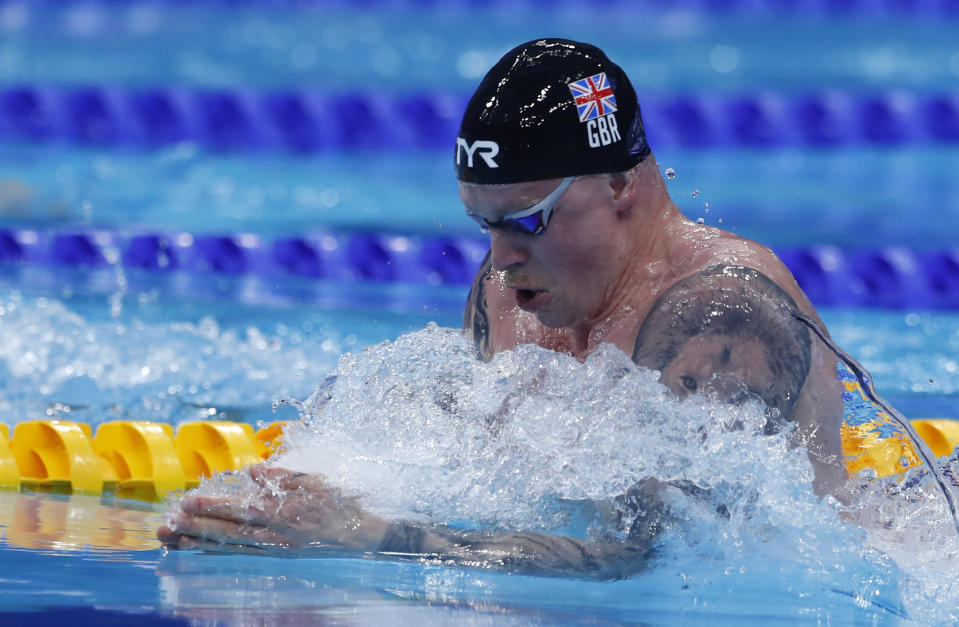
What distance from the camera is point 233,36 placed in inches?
417

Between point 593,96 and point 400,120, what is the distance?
19.1 ft

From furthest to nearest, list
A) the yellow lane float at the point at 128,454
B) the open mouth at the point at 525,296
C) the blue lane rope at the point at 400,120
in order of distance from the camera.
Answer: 1. the blue lane rope at the point at 400,120
2. the yellow lane float at the point at 128,454
3. the open mouth at the point at 525,296

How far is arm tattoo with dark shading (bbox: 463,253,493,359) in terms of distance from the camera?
2664mm

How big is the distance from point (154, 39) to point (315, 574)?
912cm

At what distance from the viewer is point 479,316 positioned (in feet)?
8.86

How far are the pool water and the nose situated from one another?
22cm

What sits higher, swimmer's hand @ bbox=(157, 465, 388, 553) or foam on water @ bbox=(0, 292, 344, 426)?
foam on water @ bbox=(0, 292, 344, 426)

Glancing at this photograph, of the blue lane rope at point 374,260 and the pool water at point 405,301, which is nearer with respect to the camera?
the pool water at point 405,301

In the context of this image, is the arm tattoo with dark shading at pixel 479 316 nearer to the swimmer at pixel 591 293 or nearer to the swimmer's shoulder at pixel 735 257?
the swimmer at pixel 591 293

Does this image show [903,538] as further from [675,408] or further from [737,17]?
[737,17]

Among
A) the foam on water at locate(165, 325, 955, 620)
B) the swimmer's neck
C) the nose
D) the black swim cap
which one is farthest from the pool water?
the black swim cap

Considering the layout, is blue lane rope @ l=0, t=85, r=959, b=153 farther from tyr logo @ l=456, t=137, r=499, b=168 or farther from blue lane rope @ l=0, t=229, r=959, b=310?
tyr logo @ l=456, t=137, r=499, b=168

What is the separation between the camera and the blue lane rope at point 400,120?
788 centimetres

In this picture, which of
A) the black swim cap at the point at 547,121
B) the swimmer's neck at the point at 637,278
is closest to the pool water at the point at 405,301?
the swimmer's neck at the point at 637,278
